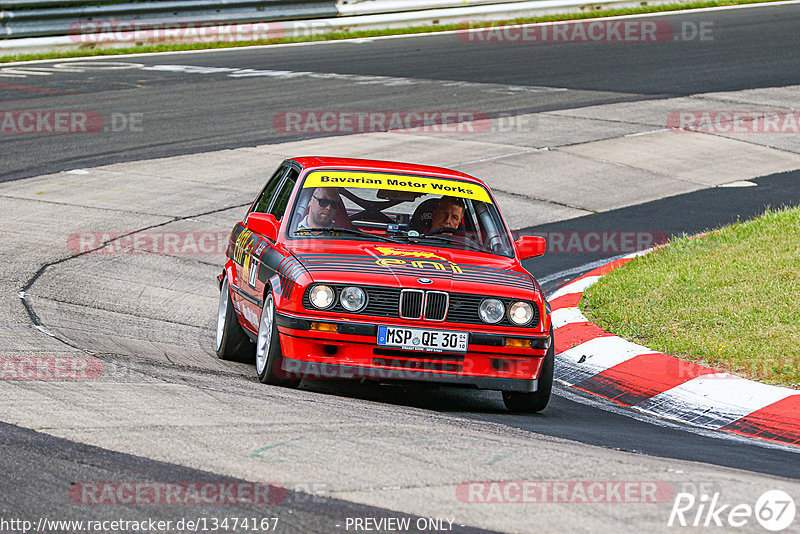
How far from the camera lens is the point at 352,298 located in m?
6.55

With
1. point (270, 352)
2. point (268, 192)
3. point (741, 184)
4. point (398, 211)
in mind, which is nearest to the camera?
point (270, 352)

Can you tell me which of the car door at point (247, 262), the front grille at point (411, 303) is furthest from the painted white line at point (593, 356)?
the car door at point (247, 262)

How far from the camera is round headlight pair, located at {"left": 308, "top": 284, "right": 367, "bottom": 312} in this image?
6.55m

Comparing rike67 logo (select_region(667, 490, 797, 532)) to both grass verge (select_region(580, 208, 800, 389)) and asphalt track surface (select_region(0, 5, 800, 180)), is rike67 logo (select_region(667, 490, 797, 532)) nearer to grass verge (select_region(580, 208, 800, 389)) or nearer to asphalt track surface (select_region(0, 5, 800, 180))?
grass verge (select_region(580, 208, 800, 389))

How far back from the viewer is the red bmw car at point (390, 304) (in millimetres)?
6520

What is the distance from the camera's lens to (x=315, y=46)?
25594 millimetres

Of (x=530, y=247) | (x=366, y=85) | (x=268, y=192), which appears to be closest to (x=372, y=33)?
(x=366, y=85)

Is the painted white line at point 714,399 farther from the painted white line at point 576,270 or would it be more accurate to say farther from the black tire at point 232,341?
the painted white line at point 576,270

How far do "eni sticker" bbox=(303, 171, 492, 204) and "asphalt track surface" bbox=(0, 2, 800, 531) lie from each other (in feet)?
4.63

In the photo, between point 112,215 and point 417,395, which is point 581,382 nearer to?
point 417,395

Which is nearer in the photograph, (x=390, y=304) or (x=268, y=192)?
(x=390, y=304)

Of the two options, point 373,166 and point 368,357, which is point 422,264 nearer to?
point 368,357

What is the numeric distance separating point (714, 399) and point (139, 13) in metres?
20.8

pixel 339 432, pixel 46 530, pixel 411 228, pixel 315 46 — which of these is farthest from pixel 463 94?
pixel 46 530
